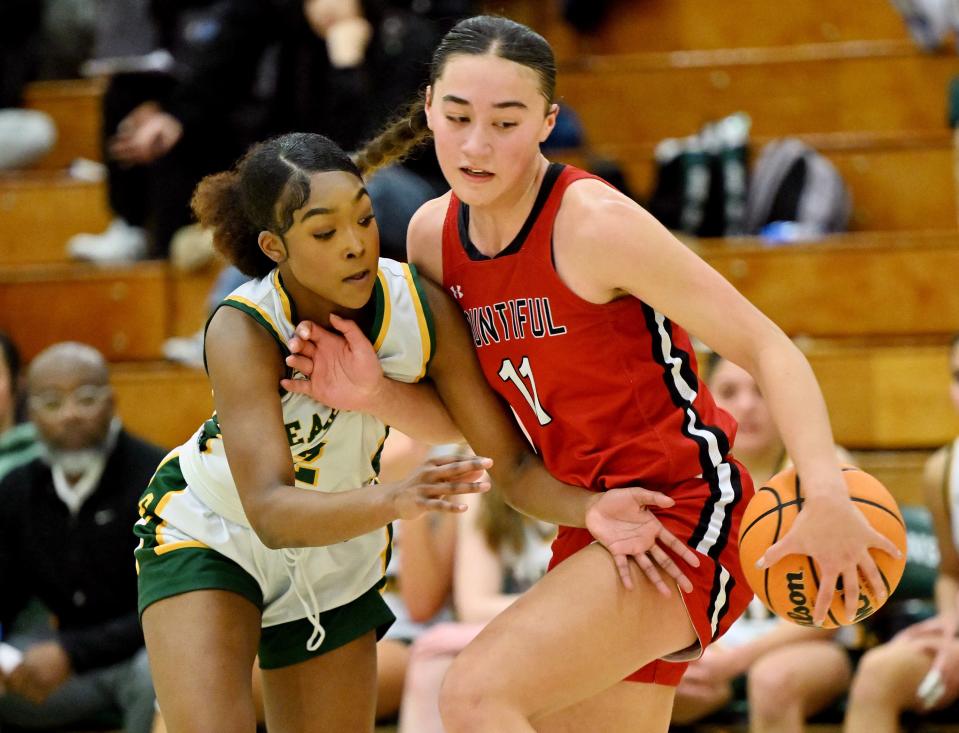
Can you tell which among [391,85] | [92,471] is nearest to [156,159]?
[391,85]

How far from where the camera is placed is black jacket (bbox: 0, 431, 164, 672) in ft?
16.6

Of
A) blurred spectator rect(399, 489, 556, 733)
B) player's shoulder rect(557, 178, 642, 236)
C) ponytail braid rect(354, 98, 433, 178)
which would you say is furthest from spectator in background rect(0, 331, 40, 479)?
player's shoulder rect(557, 178, 642, 236)

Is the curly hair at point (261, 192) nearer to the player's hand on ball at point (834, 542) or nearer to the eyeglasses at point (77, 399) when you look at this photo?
the player's hand on ball at point (834, 542)

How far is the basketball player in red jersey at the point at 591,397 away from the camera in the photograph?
9.16 ft

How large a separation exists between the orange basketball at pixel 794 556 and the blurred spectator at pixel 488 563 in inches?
76.9

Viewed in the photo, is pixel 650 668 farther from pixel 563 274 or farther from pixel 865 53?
pixel 865 53

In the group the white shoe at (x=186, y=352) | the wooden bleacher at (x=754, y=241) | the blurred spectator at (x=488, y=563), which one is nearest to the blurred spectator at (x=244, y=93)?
the wooden bleacher at (x=754, y=241)

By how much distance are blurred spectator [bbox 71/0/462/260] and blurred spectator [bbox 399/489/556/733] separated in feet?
5.56

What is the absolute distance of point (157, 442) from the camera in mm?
6293

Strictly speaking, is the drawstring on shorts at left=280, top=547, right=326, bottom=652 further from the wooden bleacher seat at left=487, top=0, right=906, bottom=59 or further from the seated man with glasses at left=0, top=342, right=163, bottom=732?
the wooden bleacher seat at left=487, top=0, right=906, bottom=59

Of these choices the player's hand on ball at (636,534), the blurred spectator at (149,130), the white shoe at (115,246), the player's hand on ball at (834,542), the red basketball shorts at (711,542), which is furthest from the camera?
the white shoe at (115,246)

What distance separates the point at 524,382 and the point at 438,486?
534 mm

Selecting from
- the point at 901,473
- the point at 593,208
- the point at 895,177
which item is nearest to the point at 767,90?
the point at 895,177

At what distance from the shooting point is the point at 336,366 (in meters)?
3.02
